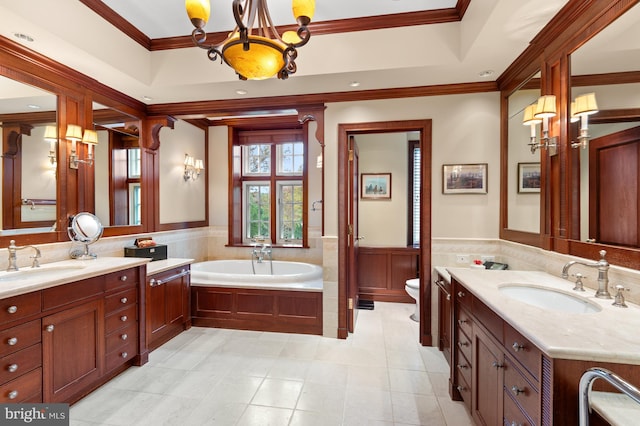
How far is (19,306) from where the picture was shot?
167 centimetres

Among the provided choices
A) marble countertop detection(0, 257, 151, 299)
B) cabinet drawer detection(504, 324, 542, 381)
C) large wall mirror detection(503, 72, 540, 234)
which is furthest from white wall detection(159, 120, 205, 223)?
large wall mirror detection(503, 72, 540, 234)

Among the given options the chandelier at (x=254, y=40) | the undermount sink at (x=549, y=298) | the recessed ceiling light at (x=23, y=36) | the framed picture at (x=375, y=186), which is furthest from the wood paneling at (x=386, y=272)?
the recessed ceiling light at (x=23, y=36)

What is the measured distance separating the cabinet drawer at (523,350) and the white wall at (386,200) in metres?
3.17

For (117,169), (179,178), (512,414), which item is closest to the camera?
(512,414)

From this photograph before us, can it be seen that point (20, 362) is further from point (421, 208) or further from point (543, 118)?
point (543, 118)

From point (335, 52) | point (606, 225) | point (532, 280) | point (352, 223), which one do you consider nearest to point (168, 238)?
point (352, 223)

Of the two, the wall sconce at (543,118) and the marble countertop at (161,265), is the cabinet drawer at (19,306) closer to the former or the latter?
the marble countertop at (161,265)

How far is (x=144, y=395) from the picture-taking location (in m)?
2.14

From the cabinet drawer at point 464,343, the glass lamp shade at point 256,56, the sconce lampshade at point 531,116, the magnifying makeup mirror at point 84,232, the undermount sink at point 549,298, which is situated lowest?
the cabinet drawer at point 464,343

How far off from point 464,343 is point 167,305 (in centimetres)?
274

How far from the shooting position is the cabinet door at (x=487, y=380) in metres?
1.41

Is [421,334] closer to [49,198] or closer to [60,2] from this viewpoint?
[49,198]

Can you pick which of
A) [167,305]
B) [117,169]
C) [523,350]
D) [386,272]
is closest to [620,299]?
[523,350]

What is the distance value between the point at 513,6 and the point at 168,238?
4.12 metres
